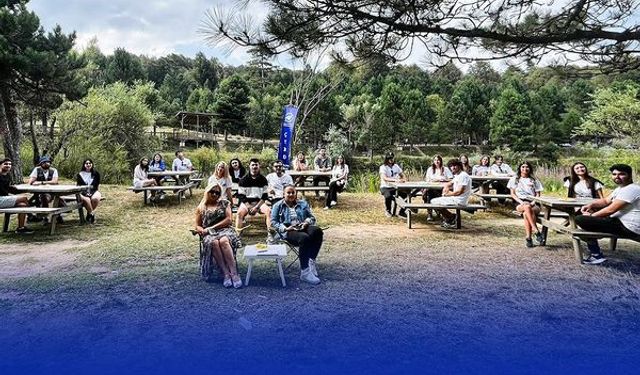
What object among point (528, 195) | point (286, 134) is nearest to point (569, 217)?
point (528, 195)

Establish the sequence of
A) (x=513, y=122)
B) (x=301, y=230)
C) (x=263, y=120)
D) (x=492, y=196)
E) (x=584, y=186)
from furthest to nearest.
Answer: (x=263, y=120) → (x=513, y=122) → (x=492, y=196) → (x=584, y=186) → (x=301, y=230)

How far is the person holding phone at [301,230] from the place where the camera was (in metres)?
4.40

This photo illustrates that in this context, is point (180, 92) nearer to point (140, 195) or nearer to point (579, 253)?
point (140, 195)

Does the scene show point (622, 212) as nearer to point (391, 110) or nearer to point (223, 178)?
point (223, 178)

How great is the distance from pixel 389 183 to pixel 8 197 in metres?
5.89

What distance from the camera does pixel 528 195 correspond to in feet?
22.0

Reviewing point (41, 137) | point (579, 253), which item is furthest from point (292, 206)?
point (41, 137)

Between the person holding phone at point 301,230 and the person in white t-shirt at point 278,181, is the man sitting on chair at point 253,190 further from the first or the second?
the person holding phone at point 301,230

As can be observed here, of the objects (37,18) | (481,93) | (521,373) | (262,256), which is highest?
(481,93)

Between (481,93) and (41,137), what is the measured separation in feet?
135

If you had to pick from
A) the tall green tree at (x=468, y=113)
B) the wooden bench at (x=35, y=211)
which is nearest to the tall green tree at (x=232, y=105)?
the tall green tree at (x=468, y=113)

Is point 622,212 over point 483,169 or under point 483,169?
under

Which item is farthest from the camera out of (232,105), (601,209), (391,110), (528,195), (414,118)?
(391,110)

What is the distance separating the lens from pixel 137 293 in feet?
13.2
